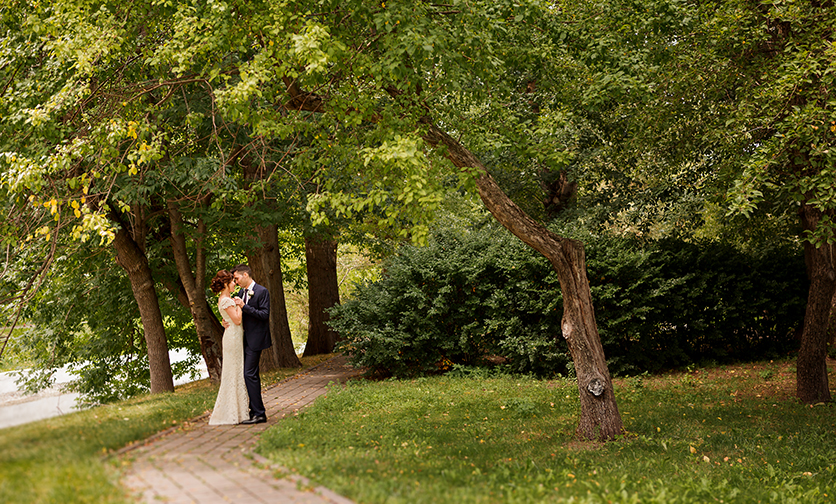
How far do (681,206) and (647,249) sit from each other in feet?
13.1

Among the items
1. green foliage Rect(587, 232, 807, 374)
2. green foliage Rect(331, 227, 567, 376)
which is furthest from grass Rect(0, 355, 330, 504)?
green foliage Rect(587, 232, 807, 374)

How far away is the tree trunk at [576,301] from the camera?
8.59m

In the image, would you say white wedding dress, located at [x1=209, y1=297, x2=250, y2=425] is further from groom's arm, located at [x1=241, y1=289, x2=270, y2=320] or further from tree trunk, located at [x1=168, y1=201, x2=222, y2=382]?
tree trunk, located at [x1=168, y1=201, x2=222, y2=382]

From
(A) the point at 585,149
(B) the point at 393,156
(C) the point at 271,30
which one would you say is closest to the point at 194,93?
(C) the point at 271,30

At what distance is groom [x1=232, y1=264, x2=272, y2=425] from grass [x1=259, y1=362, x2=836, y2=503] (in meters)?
0.51

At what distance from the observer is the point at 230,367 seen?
8578 mm

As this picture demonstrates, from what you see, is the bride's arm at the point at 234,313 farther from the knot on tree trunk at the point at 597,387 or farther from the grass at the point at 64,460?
the knot on tree trunk at the point at 597,387

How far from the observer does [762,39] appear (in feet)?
31.9

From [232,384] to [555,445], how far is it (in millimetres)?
4165

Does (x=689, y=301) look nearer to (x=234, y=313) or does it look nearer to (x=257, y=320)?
(x=257, y=320)

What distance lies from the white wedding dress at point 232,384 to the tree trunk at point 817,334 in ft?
28.1

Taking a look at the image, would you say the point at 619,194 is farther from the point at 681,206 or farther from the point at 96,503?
the point at 96,503

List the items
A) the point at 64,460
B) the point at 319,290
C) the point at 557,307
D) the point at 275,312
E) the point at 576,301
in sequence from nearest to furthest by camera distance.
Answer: the point at 64,460 → the point at 576,301 → the point at 557,307 → the point at 275,312 → the point at 319,290

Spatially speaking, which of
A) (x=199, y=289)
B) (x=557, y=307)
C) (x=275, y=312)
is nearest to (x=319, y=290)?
(x=275, y=312)
